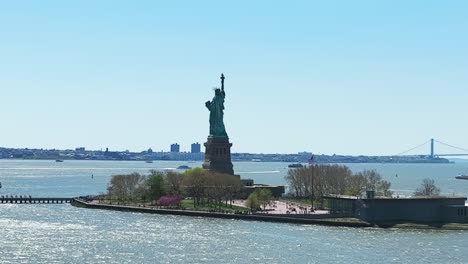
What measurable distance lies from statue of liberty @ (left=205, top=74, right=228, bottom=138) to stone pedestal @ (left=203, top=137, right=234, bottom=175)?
775 mm

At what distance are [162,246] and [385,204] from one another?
2415 cm

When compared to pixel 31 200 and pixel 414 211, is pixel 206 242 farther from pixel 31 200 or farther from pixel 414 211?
pixel 31 200

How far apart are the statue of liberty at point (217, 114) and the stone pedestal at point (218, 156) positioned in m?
0.77

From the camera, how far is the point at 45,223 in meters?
77.2

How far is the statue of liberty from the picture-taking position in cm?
11075

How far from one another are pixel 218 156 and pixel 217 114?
16.9 ft

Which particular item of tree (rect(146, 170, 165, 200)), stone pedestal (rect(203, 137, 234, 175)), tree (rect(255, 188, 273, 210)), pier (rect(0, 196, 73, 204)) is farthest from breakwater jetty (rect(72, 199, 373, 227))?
stone pedestal (rect(203, 137, 234, 175))

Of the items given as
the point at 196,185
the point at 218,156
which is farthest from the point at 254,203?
the point at 218,156

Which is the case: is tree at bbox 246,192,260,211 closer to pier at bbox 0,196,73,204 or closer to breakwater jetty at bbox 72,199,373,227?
breakwater jetty at bbox 72,199,373,227

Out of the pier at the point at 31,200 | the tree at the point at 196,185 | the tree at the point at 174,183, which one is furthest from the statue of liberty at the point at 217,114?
the pier at the point at 31,200

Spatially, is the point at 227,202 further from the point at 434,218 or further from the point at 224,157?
the point at 434,218

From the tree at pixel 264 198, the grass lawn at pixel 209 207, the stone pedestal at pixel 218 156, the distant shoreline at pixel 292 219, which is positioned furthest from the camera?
the stone pedestal at pixel 218 156

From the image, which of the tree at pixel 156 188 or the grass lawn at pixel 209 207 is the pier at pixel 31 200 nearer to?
the tree at pixel 156 188

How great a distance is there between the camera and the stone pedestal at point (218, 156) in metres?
109
